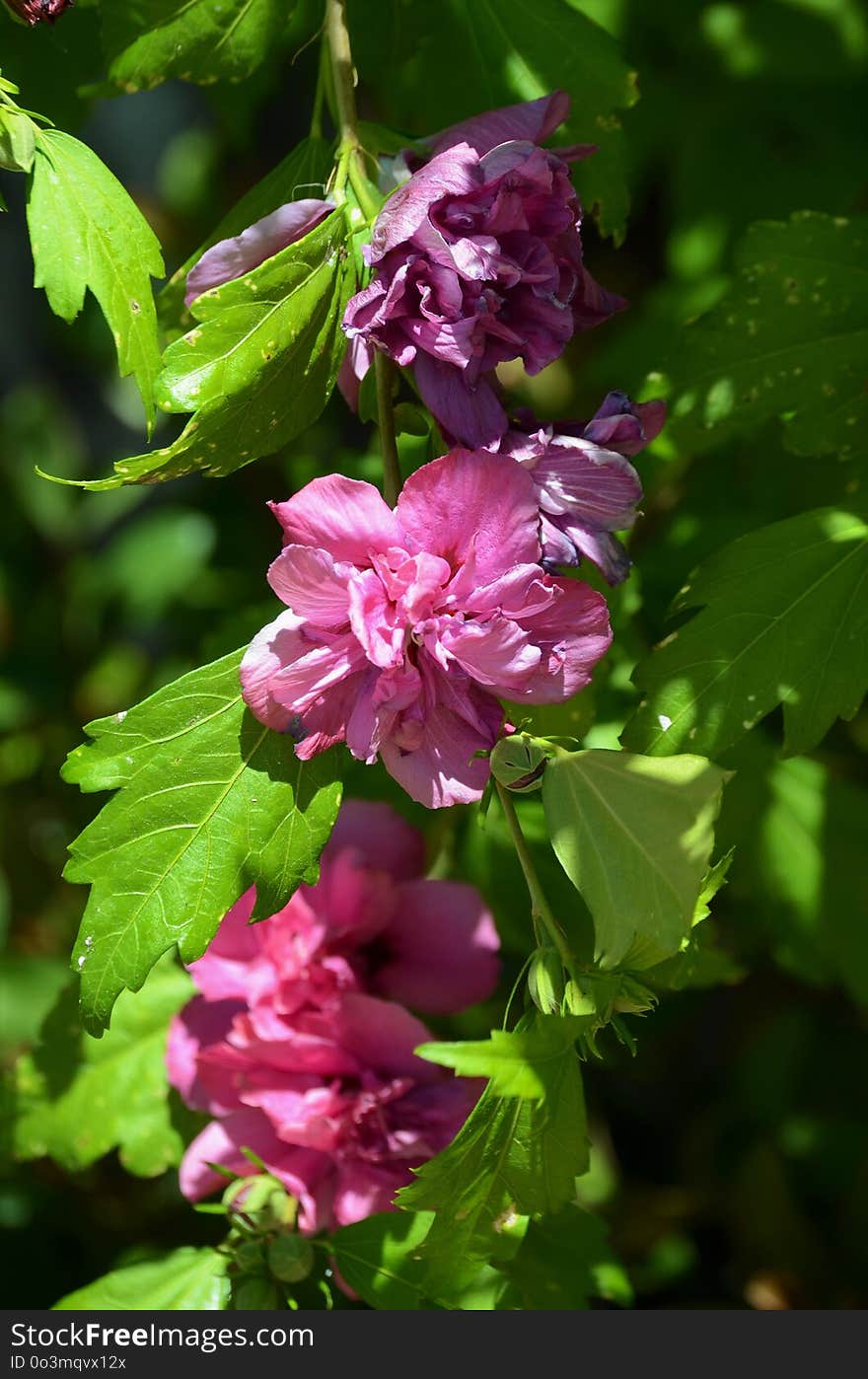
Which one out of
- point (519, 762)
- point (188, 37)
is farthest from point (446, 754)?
point (188, 37)

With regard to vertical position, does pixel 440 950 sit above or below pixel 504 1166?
below

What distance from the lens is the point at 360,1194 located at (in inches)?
33.4

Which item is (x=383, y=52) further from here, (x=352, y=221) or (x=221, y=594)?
(x=221, y=594)

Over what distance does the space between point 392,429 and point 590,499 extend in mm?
115

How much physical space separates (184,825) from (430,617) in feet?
0.56

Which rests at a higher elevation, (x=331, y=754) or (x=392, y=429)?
(x=392, y=429)

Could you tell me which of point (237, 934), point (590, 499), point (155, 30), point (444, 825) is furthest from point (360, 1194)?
point (155, 30)

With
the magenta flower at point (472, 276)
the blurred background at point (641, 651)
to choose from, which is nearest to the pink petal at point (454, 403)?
the magenta flower at point (472, 276)

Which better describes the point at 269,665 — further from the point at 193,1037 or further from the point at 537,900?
the point at 193,1037

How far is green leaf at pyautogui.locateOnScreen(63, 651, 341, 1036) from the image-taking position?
2.18 ft

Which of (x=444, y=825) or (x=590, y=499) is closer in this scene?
(x=590, y=499)

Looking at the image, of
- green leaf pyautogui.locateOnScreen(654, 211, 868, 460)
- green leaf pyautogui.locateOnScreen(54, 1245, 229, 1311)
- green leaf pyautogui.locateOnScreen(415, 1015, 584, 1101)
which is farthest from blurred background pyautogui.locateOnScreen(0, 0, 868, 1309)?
green leaf pyautogui.locateOnScreen(415, 1015, 584, 1101)

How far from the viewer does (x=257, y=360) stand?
0.65 meters

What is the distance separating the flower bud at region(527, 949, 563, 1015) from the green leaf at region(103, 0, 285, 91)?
1.78 ft
